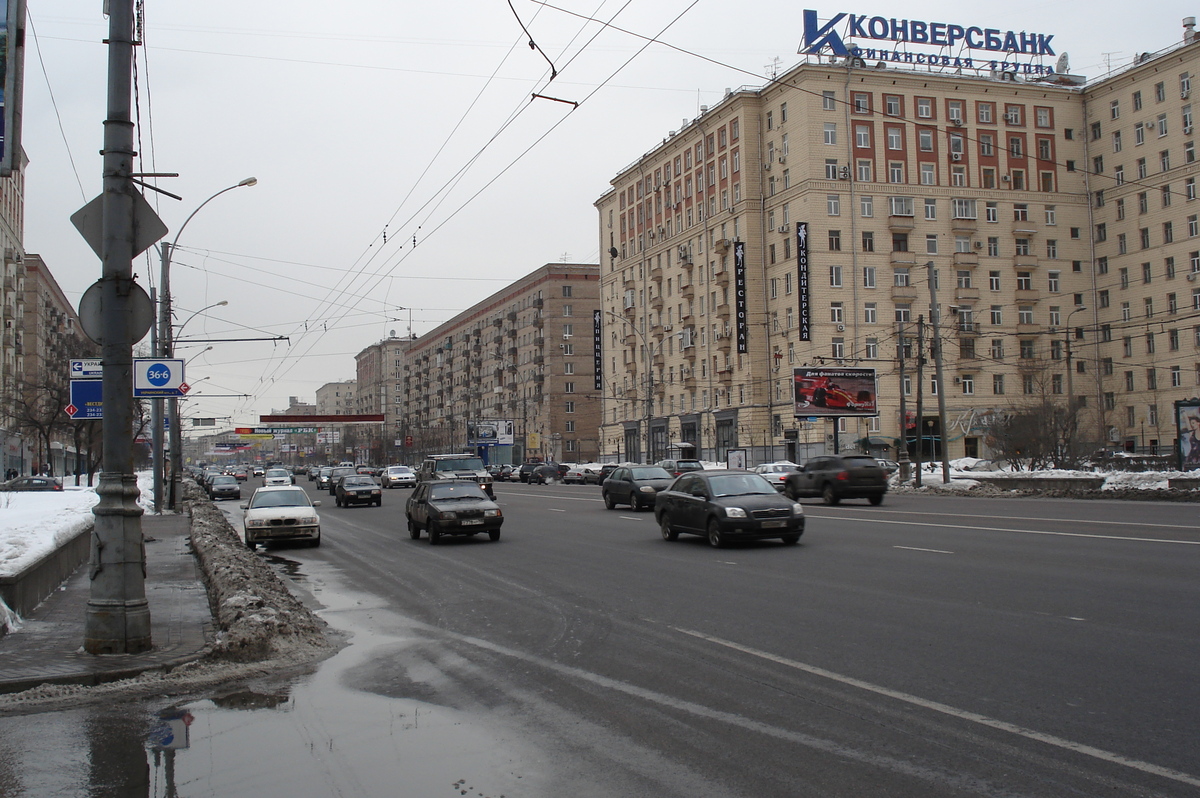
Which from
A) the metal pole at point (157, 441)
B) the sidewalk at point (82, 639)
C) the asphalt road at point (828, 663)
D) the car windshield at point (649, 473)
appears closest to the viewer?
the asphalt road at point (828, 663)

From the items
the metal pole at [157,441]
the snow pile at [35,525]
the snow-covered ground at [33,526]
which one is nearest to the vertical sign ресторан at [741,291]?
the metal pole at [157,441]

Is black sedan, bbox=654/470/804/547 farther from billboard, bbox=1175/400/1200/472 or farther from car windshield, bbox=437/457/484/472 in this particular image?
billboard, bbox=1175/400/1200/472

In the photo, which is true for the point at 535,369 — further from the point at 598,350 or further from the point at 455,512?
the point at 455,512

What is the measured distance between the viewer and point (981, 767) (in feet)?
16.5

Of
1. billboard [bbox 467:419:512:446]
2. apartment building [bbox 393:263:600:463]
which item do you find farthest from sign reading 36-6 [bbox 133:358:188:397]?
apartment building [bbox 393:263:600:463]

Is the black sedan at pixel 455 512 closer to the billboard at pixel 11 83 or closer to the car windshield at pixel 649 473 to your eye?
the car windshield at pixel 649 473

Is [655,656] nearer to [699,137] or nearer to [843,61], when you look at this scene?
[843,61]

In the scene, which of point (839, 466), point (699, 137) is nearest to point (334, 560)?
point (839, 466)

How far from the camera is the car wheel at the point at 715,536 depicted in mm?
17359

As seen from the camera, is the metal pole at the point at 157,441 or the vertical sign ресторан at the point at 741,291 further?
A: the vertical sign ресторан at the point at 741,291

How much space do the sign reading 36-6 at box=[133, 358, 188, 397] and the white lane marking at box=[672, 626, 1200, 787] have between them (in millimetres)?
15073

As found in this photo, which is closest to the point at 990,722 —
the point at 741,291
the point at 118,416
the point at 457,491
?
the point at 118,416

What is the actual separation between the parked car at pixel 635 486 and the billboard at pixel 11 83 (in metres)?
22.0

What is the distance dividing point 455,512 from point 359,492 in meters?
19.7
